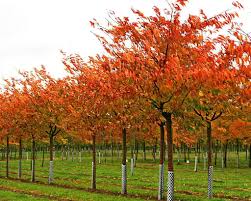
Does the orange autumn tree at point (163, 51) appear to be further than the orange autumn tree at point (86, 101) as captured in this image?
No

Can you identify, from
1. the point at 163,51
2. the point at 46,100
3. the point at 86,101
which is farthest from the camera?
the point at 46,100

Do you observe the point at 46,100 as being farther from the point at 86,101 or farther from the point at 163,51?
the point at 163,51

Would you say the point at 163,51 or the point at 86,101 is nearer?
the point at 163,51

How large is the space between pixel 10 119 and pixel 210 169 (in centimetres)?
1847

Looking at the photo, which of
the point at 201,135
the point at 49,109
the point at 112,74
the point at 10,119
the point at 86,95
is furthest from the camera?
the point at 201,135

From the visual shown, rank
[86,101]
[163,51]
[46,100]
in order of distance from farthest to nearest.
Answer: [46,100], [86,101], [163,51]

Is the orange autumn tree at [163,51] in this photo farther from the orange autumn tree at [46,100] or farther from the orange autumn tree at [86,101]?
the orange autumn tree at [46,100]

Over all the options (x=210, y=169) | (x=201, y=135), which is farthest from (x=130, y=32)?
(x=201, y=135)

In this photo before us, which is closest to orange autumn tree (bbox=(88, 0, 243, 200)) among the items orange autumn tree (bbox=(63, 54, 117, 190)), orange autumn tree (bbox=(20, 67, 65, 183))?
orange autumn tree (bbox=(63, 54, 117, 190))

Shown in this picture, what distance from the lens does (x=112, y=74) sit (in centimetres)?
1461

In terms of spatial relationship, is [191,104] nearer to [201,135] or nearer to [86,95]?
[86,95]

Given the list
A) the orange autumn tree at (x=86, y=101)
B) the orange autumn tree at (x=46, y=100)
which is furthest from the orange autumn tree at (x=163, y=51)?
the orange autumn tree at (x=46, y=100)

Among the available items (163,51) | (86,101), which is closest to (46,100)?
(86,101)

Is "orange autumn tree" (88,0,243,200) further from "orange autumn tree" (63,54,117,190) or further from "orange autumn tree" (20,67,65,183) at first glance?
"orange autumn tree" (20,67,65,183)
